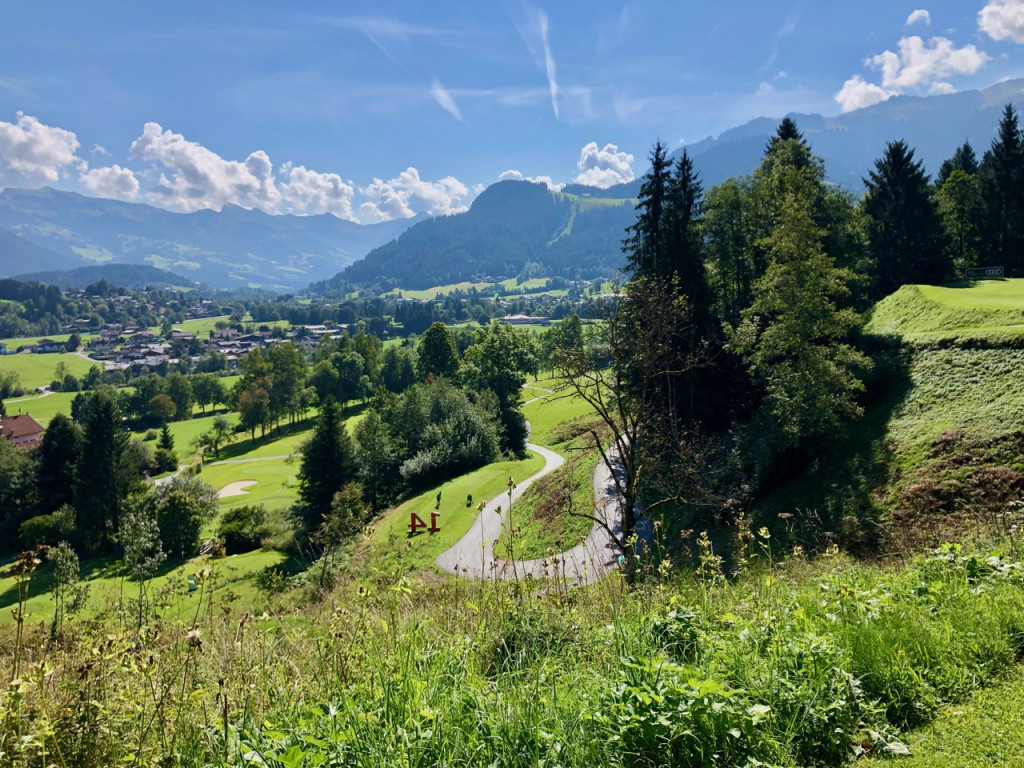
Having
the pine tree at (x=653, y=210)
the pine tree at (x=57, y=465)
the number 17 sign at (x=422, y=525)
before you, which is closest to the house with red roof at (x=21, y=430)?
the pine tree at (x=57, y=465)

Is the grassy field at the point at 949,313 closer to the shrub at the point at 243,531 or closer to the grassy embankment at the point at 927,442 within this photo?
the grassy embankment at the point at 927,442

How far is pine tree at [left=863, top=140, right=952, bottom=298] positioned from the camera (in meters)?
37.8

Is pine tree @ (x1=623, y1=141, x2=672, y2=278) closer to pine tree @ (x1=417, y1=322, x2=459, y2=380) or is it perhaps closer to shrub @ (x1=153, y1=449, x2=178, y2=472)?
pine tree @ (x1=417, y1=322, x2=459, y2=380)

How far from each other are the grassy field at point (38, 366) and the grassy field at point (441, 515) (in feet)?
501

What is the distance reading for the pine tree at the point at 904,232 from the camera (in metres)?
37.8

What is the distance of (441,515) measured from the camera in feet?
107

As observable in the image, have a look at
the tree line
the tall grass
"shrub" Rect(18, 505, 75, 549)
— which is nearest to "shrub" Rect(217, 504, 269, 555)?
"shrub" Rect(18, 505, 75, 549)

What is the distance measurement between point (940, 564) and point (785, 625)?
9.42 ft

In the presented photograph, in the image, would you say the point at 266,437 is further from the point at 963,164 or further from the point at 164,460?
the point at 963,164

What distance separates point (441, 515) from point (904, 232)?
39502 millimetres

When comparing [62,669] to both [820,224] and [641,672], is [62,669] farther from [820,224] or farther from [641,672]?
[820,224]

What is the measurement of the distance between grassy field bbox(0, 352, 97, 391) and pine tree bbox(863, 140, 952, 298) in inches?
7068

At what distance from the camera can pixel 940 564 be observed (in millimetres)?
5754

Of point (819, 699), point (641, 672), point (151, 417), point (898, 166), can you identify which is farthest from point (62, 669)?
point (151, 417)
